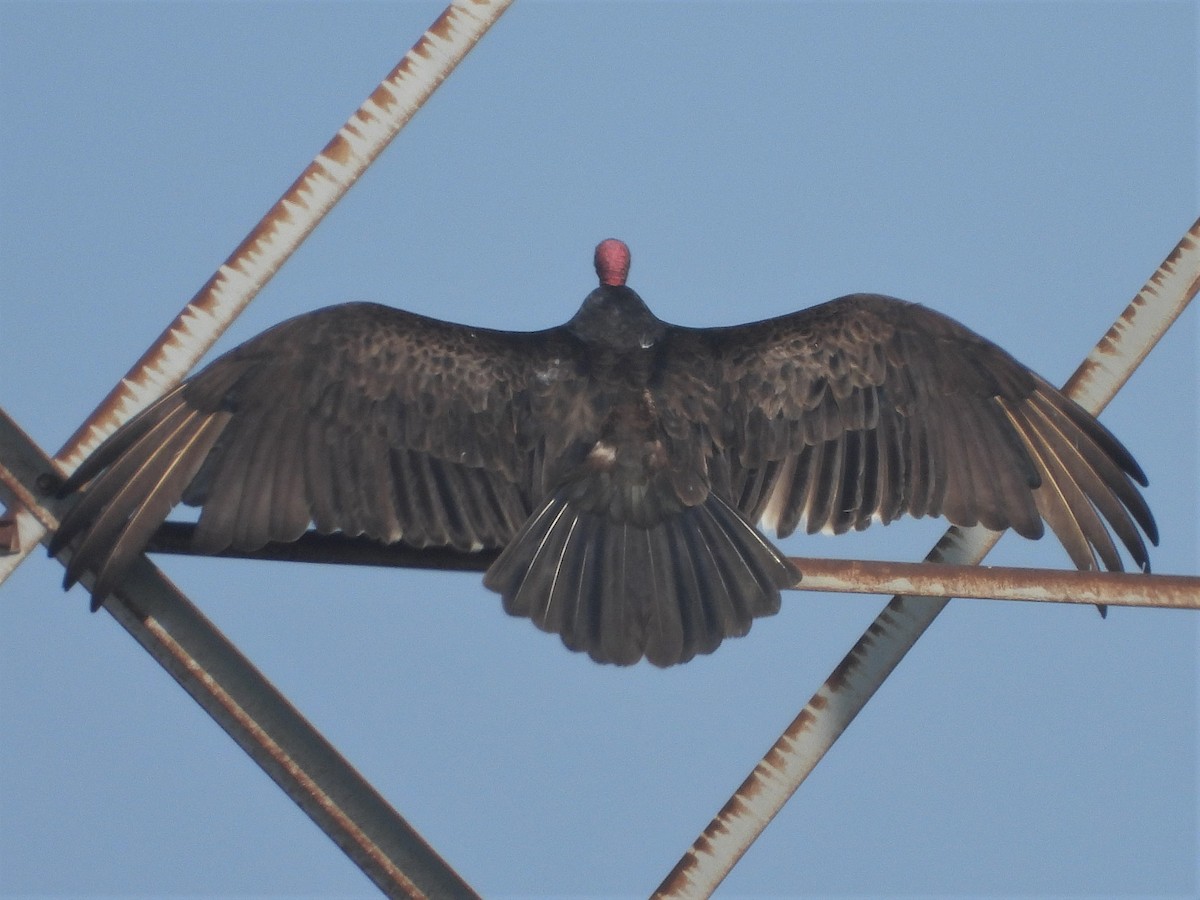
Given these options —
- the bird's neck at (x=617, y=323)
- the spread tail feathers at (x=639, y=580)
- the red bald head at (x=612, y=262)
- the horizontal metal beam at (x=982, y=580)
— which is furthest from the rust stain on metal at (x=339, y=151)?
the red bald head at (x=612, y=262)

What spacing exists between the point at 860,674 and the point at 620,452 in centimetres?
90

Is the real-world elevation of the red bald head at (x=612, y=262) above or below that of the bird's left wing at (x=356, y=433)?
above

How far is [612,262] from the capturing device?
5297mm

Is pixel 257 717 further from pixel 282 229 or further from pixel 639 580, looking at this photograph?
pixel 639 580

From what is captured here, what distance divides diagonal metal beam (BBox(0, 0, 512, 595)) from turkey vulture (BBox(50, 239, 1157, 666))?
19cm

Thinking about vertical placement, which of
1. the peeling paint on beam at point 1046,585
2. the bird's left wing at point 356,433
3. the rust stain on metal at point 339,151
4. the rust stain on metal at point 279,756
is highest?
the peeling paint on beam at point 1046,585

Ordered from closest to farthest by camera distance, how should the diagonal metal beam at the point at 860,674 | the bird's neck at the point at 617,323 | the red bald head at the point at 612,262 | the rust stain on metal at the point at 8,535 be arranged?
the rust stain on metal at the point at 8,535 < the diagonal metal beam at the point at 860,674 < the bird's neck at the point at 617,323 < the red bald head at the point at 612,262

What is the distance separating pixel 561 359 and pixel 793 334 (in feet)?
2.21

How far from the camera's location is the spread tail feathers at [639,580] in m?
4.07

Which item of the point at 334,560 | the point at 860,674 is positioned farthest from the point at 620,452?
the point at 334,560

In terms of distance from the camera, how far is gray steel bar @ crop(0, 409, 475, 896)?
3.45m

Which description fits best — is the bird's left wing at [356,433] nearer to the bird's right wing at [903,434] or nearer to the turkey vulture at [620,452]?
the turkey vulture at [620,452]

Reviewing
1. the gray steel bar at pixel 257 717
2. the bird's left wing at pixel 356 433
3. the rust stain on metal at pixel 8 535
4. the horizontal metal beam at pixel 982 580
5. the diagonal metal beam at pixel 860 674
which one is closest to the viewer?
the rust stain on metal at pixel 8 535

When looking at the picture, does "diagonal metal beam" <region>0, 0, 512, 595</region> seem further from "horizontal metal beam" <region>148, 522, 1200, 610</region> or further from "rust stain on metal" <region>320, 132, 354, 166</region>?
"horizontal metal beam" <region>148, 522, 1200, 610</region>
